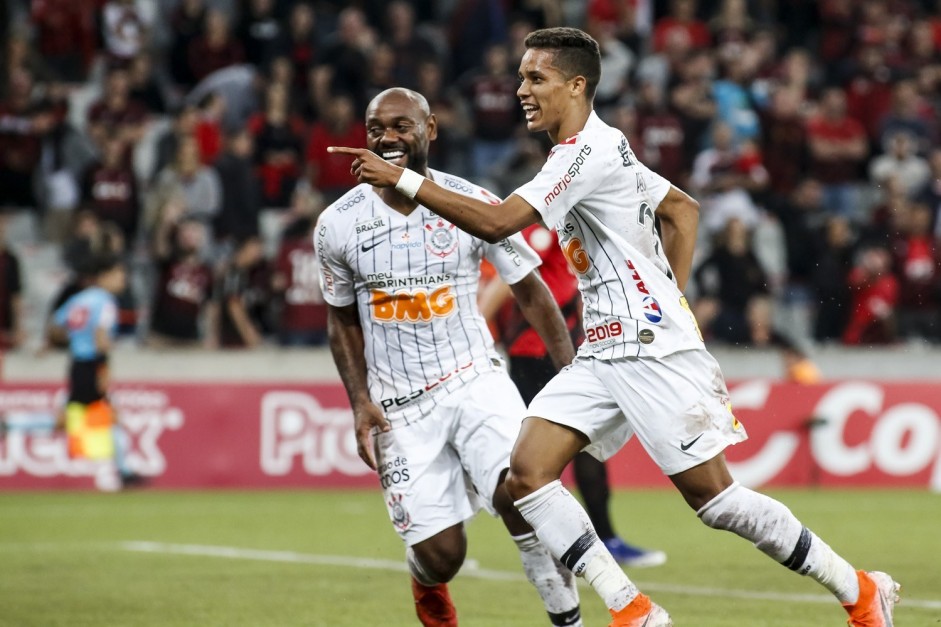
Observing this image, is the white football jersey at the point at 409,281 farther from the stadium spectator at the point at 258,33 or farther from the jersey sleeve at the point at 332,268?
the stadium spectator at the point at 258,33

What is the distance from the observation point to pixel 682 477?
6062mm

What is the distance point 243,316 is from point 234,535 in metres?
4.94

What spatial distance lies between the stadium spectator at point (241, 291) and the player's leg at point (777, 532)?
11167 millimetres

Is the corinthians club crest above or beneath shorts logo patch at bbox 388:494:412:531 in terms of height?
above

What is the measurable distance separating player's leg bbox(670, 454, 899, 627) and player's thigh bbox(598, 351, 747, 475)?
72mm

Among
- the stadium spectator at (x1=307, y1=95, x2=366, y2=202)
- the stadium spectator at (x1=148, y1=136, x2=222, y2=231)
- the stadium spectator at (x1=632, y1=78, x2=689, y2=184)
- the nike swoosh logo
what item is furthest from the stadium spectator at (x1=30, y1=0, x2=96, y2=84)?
the nike swoosh logo

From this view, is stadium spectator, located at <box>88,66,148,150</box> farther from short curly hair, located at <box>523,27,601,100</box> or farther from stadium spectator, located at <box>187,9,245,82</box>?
short curly hair, located at <box>523,27,601,100</box>

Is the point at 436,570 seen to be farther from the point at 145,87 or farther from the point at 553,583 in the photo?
the point at 145,87

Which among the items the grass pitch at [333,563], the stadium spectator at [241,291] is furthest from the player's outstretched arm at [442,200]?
the stadium spectator at [241,291]

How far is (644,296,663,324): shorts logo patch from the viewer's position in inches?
242

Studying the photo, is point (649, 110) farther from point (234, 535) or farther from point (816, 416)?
point (234, 535)

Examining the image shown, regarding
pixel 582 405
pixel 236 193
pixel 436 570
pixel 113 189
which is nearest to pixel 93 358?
pixel 113 189

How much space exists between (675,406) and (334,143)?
12313 millimetres

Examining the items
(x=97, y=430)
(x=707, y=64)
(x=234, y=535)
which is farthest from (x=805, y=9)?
(x=234, y=535)
